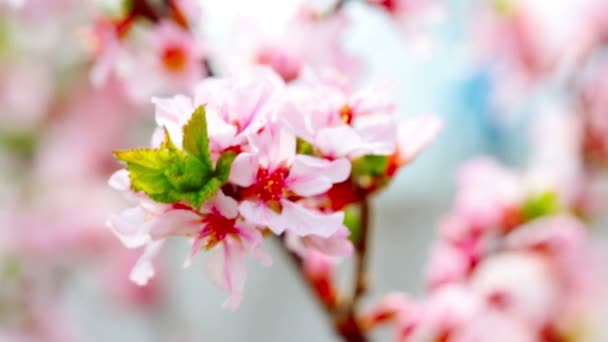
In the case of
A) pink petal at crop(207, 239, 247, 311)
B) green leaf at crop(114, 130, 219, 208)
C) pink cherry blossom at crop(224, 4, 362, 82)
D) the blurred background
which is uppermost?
green leaf at crop(114, 130, 219, 208)

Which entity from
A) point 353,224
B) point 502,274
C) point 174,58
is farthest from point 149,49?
point 502,274

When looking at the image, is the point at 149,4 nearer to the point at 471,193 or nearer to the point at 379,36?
the point at 471,193

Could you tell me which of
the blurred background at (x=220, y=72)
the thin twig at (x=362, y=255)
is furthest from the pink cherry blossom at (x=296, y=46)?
the thin twig at (x=362, y=255)

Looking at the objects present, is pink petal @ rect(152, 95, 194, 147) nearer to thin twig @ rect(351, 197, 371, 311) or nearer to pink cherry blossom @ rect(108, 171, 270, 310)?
pink cherry blossom @ rect(108, 171, 270, 310)

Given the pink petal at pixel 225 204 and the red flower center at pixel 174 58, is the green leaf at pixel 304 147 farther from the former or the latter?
the red flower center at pixel 174 58

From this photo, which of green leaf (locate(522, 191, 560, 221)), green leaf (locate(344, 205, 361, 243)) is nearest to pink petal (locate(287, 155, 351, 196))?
green leaf (locate(344, 205, 361, 243))
